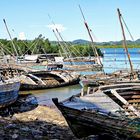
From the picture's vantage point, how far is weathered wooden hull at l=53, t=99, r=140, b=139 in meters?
11.6

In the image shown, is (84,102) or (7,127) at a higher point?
(84,102)

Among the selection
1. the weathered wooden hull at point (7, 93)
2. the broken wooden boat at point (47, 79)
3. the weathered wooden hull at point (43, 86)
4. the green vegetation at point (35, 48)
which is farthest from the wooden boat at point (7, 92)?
the green vegetation at point (35, 48)

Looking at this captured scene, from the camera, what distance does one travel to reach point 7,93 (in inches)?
801

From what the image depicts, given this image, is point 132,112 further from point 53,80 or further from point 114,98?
point 53,80

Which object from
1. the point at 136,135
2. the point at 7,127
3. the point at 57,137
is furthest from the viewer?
the point at 7,127

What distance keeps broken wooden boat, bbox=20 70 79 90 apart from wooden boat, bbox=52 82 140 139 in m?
18.9

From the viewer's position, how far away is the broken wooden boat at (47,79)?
109ft

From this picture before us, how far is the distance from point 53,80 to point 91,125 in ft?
84.9

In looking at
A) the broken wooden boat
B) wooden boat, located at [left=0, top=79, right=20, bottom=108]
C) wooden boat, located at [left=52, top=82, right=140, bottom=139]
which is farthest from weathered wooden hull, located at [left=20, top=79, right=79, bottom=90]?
wooden boat, located at [left=52, top=82, right=140, bottom=139]

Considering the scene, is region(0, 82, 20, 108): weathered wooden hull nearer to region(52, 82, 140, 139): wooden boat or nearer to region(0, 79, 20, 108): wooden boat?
region(0, 79, 20, 108): wooden boat

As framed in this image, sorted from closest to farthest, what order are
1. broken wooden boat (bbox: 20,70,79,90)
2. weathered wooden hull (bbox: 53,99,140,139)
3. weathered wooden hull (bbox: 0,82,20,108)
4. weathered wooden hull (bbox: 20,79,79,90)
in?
weathered wooden hull (bbox: 53,99,140,139), weathered wooden hull (bbox: 0,82,20,108), weathered wooden hull (bbox: 20,79,79,90), broken wooden boat (bbox: 20,70,79,90)

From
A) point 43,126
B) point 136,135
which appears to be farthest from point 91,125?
point 43,126

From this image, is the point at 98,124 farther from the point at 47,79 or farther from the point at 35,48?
the point at 35,48

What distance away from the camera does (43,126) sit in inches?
654
